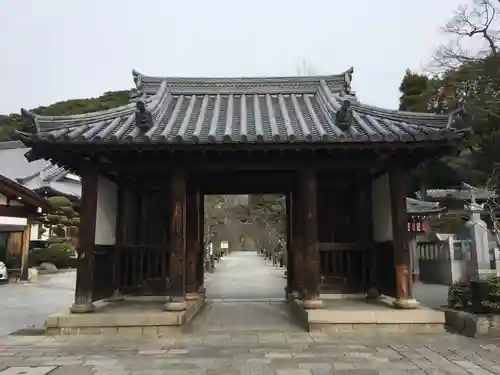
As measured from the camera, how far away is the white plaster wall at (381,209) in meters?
9.92

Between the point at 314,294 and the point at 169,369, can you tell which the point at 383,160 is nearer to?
the point at 314,294

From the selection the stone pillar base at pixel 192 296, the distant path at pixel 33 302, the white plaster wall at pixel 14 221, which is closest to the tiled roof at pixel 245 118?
the stone pillar base at pixel 192 296

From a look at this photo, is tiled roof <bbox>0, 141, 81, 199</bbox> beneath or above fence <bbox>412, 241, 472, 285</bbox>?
above

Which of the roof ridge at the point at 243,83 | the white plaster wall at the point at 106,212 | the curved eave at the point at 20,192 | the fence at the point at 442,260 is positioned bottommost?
the fence at the point at 442,260

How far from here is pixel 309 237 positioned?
9008 mm

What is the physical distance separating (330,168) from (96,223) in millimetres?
5005

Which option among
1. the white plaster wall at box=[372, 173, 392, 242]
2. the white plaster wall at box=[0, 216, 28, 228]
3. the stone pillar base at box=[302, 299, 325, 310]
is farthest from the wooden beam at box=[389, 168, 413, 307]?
the white plaster wall at box=[0, 216, 28, 228]

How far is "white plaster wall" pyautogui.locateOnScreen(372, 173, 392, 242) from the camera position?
9919 millimetres

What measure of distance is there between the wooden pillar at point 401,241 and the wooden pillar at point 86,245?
6.09 metres

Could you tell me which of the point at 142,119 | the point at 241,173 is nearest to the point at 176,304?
the point at 142,119

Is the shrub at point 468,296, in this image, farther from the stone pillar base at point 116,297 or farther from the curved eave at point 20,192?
the curved eave at point 20,192

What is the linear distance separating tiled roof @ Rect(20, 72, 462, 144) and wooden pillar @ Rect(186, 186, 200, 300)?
7.09 ft

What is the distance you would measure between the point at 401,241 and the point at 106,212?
20.6ft

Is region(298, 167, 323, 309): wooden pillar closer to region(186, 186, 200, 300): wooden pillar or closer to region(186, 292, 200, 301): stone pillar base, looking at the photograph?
region(186, 292, 200, 301): stone pillar base
